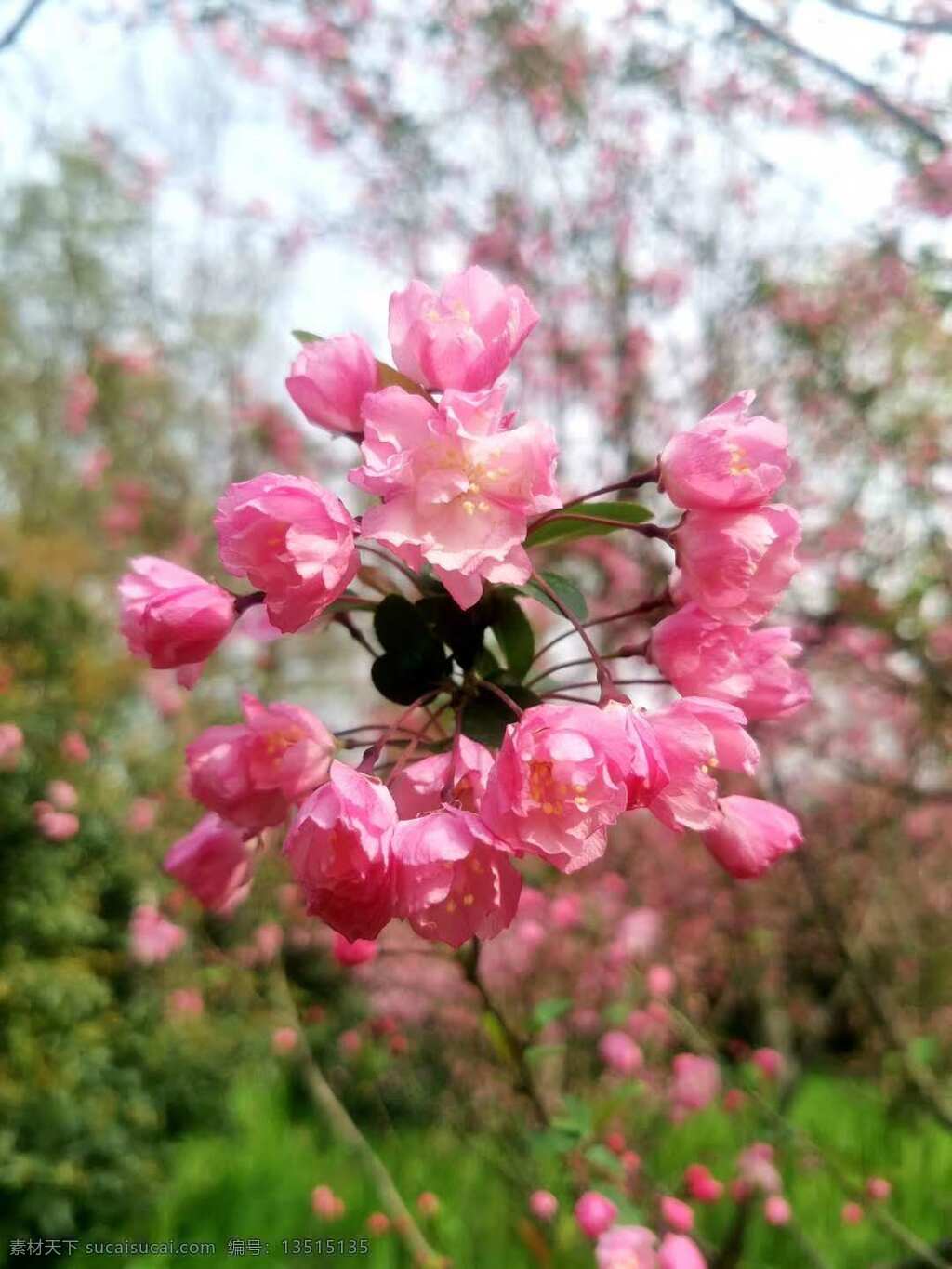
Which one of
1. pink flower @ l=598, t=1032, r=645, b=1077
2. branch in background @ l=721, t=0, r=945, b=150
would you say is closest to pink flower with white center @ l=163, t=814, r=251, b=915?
branch in background @ l=721, t=0, r=945, b=150

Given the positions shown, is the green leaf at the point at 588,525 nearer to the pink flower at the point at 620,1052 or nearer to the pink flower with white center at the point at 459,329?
the pink flower with white center at the point at 459,329

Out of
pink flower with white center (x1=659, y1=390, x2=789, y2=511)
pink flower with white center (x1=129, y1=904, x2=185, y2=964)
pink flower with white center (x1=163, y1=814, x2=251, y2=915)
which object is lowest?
pink flower with white center (x1=129, y1=904, x2=185, y2=964)

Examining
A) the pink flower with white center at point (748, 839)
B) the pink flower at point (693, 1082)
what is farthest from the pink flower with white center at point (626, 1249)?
the pink flower at point (693, 1082)

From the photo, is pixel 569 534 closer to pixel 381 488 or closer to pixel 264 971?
pixel 381 488

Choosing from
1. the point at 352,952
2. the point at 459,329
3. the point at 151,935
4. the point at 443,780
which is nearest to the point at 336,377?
the point at 459,329

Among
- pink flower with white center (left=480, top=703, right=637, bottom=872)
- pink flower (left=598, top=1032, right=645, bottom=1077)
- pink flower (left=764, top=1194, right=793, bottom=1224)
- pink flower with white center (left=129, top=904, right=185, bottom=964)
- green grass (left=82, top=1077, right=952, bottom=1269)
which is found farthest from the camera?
pink flower with white center (left=129, top=904, right=185, bottom=964)

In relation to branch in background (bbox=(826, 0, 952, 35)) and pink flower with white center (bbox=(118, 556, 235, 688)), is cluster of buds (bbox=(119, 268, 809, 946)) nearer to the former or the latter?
pink flower with white center (bbox=(118, 556, 235, 688))

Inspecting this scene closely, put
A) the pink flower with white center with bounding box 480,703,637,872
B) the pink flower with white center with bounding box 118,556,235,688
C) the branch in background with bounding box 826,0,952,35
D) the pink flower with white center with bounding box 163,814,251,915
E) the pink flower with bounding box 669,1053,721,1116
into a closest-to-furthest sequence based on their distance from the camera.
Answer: the pink flower with white center with bounding box 480,703,637,872, the pink flower with white center with bounding box 118,556,235,688, the pink flower with white center with bounding box 163,814,251,915, the branch in background with bounding box 826,0,952,35, the pink flower with bounding box 669,1053,721,1116

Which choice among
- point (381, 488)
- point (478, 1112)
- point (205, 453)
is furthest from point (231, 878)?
point (205, 453)
